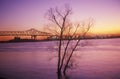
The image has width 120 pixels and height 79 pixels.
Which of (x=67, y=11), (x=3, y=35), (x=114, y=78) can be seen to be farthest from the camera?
(x=3, y=35)

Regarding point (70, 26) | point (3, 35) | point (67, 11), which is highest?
point (67, 11)

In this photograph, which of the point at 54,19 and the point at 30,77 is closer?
the point at 54,19

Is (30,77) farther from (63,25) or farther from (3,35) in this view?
(3,35)

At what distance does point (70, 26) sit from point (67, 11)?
732 millimetres

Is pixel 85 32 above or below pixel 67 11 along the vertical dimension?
below

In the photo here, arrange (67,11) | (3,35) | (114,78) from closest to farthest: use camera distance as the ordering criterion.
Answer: (67,11)
(114,78)
(3,35)

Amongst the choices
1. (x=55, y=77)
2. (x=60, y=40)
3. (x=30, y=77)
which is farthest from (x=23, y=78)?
(x=60, y=40)

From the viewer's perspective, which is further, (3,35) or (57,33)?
(3,35)

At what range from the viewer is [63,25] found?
934 cm

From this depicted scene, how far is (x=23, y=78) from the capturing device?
420 inches

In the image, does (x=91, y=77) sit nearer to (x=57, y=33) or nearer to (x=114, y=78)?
(x=114, y=78)

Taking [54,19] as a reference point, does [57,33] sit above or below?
below

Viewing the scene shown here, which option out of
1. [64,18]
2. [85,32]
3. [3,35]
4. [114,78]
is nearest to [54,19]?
[64,18]

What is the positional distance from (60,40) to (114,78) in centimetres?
369
